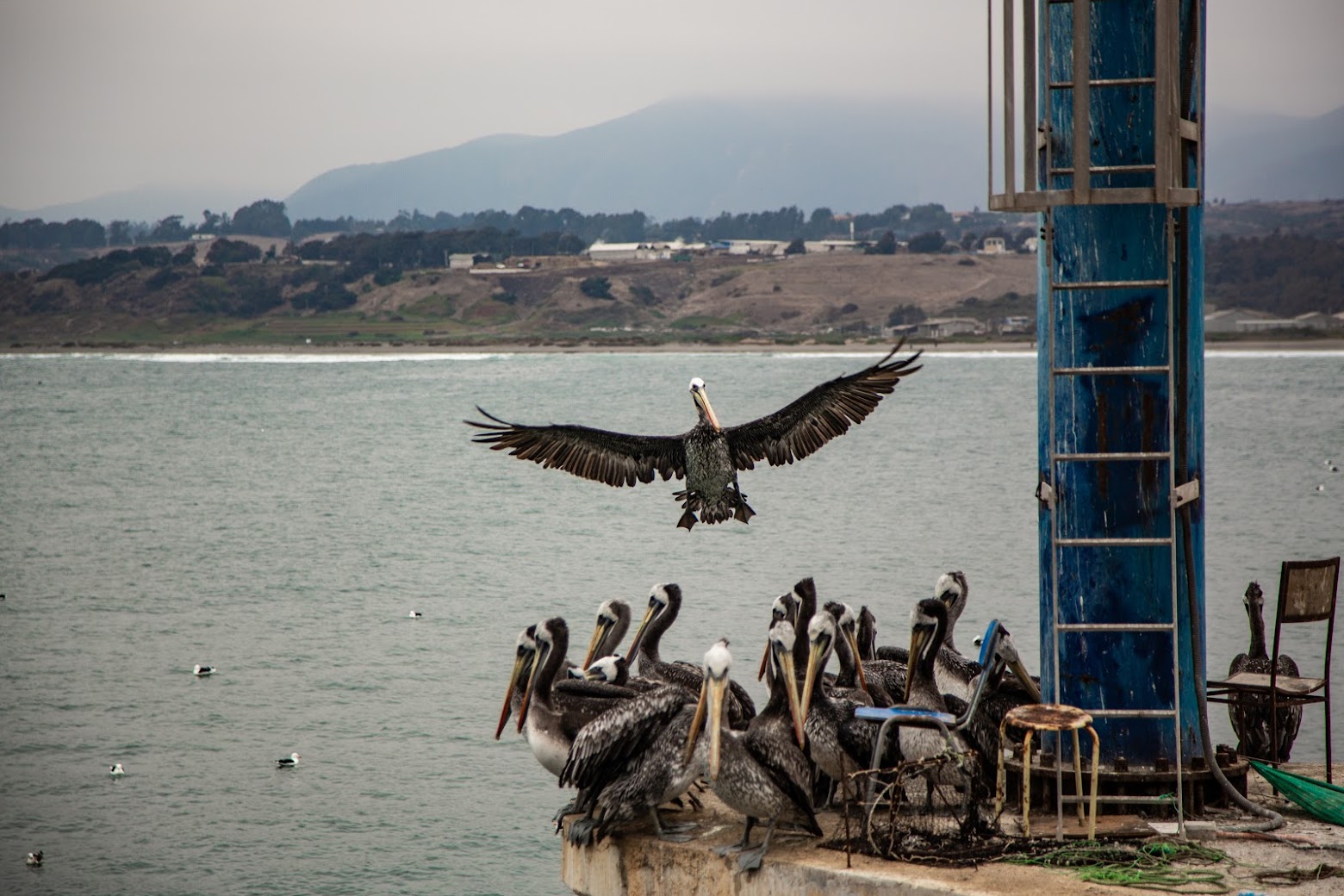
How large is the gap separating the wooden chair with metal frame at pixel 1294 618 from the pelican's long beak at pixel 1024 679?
1.04 metres

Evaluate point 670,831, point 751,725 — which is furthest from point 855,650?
point 670,831

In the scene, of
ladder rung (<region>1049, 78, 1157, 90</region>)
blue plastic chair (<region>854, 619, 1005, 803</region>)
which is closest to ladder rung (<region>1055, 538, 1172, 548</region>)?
blue plastic chair (<region>854, 619, 1005, 803</region>)

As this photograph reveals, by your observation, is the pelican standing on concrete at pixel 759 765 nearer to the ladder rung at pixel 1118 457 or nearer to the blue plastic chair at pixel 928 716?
the blue plastic chair at pixel 928 716

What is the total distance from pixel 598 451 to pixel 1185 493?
14.7 feet

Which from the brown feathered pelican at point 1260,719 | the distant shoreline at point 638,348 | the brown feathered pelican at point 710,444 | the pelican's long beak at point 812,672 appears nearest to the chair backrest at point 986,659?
the pelican's long beak at point 812,672

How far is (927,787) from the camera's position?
7.77m

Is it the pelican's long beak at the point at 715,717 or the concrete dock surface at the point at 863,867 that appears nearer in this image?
the concrete dock surface at the point at 863,867

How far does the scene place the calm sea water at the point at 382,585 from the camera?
16344mm

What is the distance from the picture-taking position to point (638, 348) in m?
118

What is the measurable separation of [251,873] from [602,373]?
89.3 metres

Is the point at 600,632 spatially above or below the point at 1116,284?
below

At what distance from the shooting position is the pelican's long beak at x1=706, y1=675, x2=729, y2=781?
7.34m

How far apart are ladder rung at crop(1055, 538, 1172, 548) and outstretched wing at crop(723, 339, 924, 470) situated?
2768 millimetres

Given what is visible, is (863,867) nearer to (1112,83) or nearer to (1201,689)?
(1201,689)
